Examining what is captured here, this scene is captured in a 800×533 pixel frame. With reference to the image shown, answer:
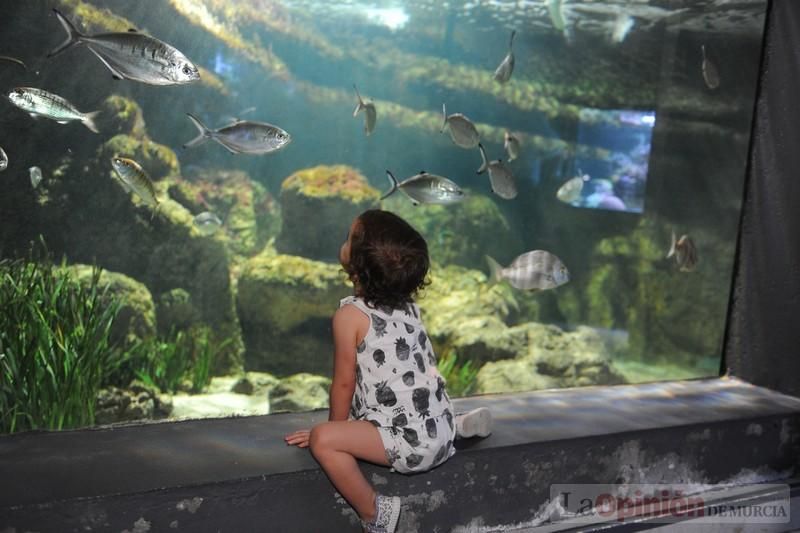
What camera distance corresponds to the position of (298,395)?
5469 mm

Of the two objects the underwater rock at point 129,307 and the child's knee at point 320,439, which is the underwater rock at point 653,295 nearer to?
the underwater rock at point 129,307

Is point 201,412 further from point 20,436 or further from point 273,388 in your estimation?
point 20,436

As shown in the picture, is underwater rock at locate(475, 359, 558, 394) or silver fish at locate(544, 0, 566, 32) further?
silver fish at locate(544, 0, 566, 32)

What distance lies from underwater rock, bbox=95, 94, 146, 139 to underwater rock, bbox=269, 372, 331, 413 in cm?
346

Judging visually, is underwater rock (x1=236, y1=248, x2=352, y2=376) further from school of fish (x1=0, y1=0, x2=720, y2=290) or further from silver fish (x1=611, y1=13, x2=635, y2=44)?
silver fish (x1=611, y1=13, x2=635, y2=44)

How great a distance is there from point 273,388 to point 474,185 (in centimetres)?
908

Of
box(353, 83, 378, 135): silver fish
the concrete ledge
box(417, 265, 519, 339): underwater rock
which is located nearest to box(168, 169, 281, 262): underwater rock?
box(417, 265, 519, 339): underwater rock

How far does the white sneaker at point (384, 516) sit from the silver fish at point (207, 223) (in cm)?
490

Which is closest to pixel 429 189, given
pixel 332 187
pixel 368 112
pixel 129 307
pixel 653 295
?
pixel 368 112

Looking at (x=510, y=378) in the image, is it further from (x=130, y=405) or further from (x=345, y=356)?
(x=345, y=356)

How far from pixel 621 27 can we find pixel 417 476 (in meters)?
13.4

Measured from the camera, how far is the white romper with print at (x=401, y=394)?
7.93ft

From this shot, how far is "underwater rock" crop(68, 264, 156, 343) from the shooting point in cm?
616

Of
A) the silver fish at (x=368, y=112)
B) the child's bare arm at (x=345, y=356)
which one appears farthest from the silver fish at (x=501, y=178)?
the child's bare arm at (x=345, y=356)
